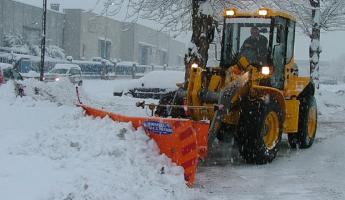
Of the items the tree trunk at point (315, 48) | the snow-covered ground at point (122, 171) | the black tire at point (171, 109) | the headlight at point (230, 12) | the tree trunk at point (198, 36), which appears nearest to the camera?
the snow-covered ground at point (122, 171)

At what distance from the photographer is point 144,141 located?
307 inches

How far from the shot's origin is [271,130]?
977cm

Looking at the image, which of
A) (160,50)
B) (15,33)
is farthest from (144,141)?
(160,50)

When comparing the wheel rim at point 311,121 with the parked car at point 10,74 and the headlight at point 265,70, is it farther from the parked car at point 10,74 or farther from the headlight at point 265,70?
the parked car at point 10,74

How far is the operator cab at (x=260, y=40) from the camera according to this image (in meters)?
10.1

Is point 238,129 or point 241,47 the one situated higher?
point 241,47

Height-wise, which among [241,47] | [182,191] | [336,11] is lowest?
[182,191]

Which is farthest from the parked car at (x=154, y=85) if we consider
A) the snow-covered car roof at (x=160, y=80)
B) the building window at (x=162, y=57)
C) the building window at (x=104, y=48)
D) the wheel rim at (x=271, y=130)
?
the building window at (x=162, y=57)

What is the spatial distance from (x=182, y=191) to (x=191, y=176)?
512 millimetres

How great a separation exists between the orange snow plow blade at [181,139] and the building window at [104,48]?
50803 mm

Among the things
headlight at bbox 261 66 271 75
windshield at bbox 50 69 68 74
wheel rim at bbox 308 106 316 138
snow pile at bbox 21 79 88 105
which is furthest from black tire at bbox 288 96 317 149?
windshield at bbox 50 69 68 74

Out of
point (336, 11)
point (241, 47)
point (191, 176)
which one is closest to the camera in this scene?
point (191, 176)

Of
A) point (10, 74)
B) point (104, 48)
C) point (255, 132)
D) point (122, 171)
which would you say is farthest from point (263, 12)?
point (104, 48)

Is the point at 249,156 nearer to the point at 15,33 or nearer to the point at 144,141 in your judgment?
the point at 144,141
